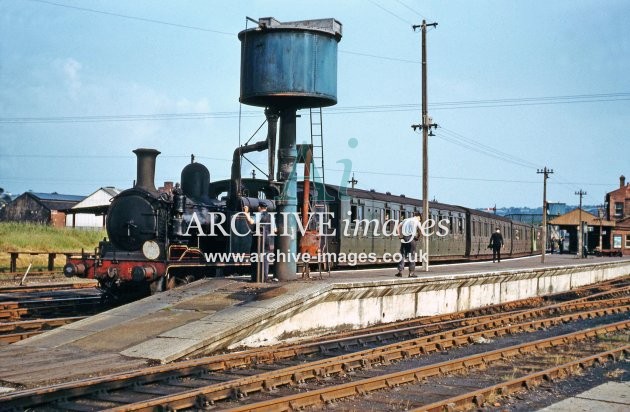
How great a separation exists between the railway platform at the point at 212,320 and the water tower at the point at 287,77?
1.81 metres

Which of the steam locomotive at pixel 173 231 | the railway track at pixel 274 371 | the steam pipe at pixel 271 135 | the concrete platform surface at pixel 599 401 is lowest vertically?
the concrete platform surface at pixel 599 401

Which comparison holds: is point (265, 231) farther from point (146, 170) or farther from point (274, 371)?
point (274, 371)

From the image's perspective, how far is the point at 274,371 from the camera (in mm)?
8953

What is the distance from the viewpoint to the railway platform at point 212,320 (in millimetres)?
9742

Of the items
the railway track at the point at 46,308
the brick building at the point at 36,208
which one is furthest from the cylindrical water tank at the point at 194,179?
the brick building at the point at 36,208

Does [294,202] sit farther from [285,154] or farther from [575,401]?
[575,401]

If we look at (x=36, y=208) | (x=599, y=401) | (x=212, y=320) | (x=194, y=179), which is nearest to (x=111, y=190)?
(x=36, y=208)

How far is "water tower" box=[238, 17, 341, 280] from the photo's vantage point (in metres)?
15.3

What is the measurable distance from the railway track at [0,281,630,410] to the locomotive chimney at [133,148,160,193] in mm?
6311

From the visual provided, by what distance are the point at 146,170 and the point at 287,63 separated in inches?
173

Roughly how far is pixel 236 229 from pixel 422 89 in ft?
33.7

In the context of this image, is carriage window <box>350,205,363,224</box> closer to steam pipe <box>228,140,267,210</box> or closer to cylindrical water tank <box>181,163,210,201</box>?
steam pipe <box>228,140,267,210</box>

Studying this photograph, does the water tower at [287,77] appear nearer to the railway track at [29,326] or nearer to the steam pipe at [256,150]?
the steam pipe at [256,150]

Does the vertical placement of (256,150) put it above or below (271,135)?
below
